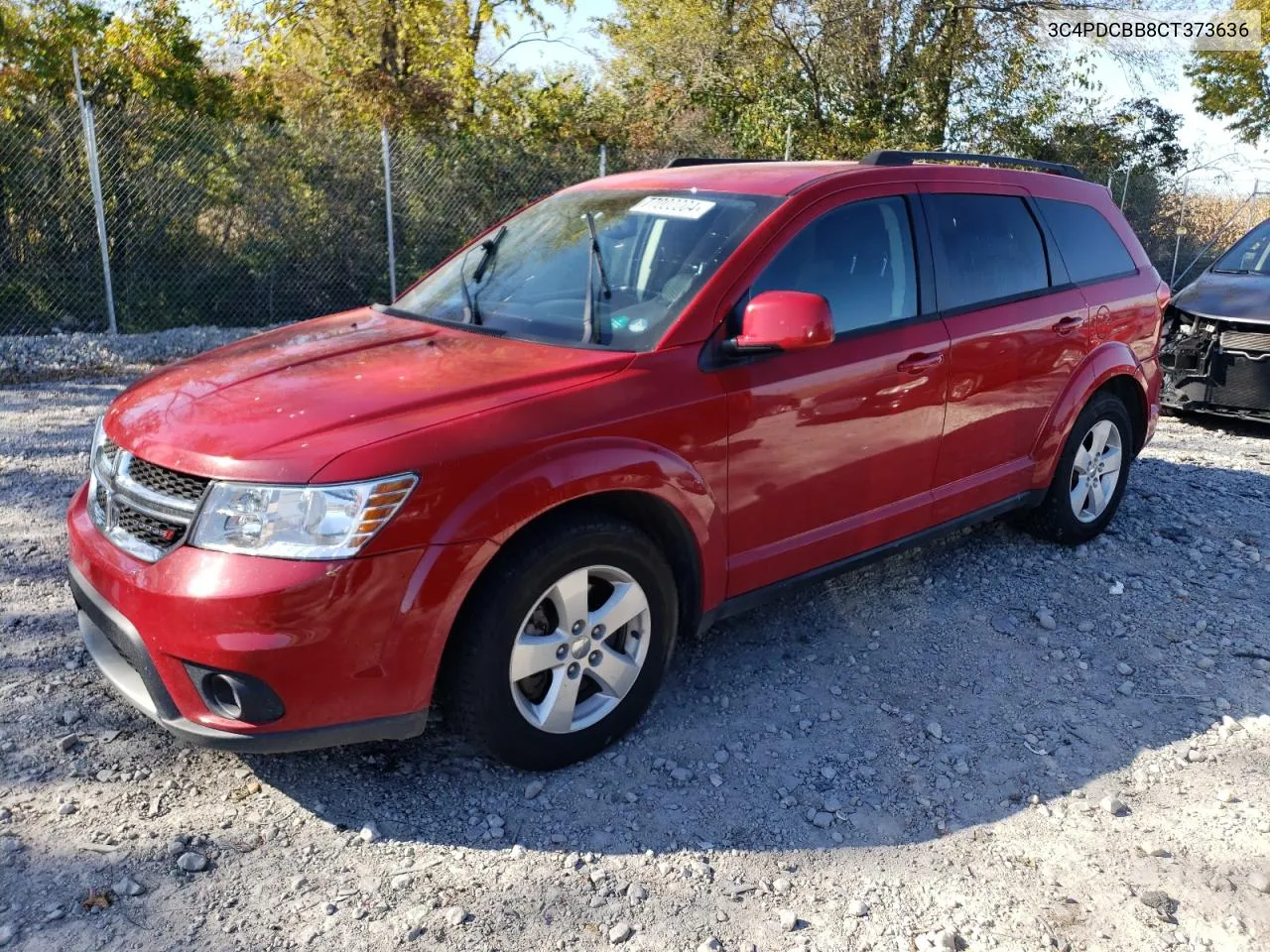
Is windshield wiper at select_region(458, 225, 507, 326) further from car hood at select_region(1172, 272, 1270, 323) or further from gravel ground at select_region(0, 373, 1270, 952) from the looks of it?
car hood at select_region(1172, 272, 1270, 323)

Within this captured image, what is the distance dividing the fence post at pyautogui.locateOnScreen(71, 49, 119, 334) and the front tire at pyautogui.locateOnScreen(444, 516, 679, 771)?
27.9 ft

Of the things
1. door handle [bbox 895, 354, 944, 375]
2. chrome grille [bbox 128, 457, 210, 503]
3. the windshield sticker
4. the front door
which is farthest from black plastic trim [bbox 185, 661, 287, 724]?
door handle [bbox 895, 354, 944, 375]

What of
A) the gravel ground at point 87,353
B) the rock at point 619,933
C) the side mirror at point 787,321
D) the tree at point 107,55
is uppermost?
the tree at point 107,55

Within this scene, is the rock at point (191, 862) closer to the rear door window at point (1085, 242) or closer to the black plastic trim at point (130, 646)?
the black plastic trim at point (130, 646)

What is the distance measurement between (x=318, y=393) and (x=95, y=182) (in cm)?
822

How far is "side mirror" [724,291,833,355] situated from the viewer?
3.31 metres

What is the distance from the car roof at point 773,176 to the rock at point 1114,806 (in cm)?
225

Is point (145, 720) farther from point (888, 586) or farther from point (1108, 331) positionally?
point (1108, 331)

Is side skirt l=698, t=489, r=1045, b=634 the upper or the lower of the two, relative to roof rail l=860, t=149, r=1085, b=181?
lower

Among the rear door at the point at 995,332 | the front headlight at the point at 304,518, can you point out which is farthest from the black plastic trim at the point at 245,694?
the rear door at the point at 995,332

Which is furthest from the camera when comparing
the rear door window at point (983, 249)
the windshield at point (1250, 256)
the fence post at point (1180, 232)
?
the fence post at point (1180, 232)

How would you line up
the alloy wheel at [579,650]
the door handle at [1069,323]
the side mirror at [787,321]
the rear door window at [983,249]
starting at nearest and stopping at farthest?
1. the alloy wheel at [579,650]
2. the side mirror at [787,321]
3. the rear door window at [983,249]
4. the door handle at [1069,323]

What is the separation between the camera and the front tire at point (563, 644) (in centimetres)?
295

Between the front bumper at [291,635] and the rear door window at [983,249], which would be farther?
the rear door window at [983,249]
